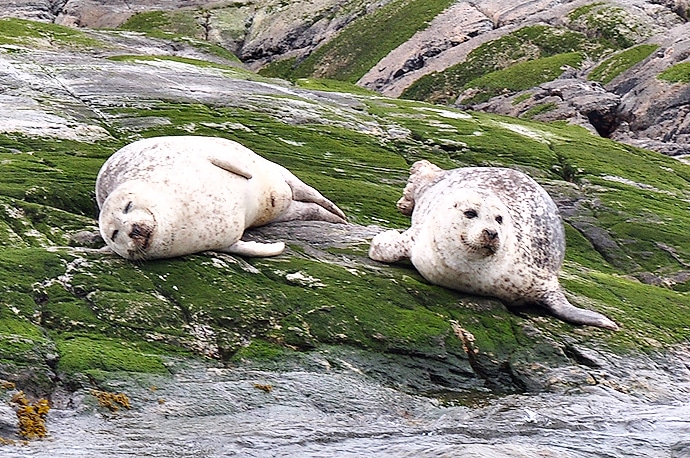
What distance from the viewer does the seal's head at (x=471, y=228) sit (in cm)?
1079

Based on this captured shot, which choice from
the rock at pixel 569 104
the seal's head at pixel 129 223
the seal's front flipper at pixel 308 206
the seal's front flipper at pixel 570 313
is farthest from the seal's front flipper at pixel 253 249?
the rock at pixel 569 104

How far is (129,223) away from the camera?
1049cm

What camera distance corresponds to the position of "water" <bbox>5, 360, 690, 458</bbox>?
7.38 meters

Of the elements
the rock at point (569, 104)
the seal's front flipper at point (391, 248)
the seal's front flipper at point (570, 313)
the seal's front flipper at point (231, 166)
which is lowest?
the rock at point (569, 104)

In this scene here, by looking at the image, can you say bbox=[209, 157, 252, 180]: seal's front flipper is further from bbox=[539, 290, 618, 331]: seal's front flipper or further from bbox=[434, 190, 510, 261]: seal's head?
bbox=[539, 290, 618, 331]: seal's front flipper

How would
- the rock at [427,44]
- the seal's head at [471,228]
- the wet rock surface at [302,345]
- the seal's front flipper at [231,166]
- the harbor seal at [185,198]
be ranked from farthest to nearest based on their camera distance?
the rock at [427,44] → the seal's front flipper at [231,166] → the seal's head at [471,228] → the harbor seal at [185,198] → the wet rock surface at [302,345]

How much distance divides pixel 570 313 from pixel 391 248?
7.27 ft

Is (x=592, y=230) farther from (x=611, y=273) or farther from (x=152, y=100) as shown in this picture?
(x=152, y=100)

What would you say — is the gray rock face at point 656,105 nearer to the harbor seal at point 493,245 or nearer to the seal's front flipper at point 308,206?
the seal's front flipper at point 308,206

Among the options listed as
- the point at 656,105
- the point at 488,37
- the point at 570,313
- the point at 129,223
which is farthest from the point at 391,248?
the point at 488,37

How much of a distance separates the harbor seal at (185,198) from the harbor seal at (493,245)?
61.1 inches

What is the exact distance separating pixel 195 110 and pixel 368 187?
224 inches

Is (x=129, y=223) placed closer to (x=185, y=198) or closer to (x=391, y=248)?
(x=185, y=198)

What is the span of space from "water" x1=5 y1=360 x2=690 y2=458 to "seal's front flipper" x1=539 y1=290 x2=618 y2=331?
4.88 feet
